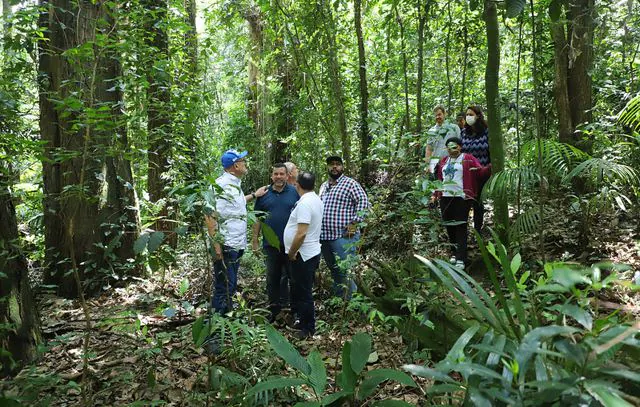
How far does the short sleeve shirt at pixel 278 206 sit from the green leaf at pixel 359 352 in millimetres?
2897

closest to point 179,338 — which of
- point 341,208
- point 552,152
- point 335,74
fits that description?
point 341,208

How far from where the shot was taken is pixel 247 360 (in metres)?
3.30

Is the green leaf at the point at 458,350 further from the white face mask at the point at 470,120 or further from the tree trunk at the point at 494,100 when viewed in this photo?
the white face mask at the point at 470,120

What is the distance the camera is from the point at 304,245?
514 cm

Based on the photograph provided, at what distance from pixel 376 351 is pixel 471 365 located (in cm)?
263

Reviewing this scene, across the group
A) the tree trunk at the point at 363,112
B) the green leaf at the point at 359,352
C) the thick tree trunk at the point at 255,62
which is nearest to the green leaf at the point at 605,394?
the green leaf at the point at 359,352

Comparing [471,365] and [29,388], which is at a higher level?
[471,365]

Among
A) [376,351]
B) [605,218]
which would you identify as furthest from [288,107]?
[376,351]

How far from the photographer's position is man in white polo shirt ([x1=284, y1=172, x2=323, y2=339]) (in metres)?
5.04

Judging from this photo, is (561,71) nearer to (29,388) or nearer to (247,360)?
(247,360)

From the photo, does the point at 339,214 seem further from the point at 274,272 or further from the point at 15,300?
the point at 15,300

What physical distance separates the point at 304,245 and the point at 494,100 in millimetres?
2339

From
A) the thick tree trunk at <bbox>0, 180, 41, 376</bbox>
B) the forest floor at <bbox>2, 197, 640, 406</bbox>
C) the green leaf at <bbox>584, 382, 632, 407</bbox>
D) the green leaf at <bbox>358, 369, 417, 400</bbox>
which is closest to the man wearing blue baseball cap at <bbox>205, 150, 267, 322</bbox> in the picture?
the forest floor at <bbox>2, 197, 640, 406</bbox>

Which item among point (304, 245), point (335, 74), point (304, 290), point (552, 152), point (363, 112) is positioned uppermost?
point (335, 74)
